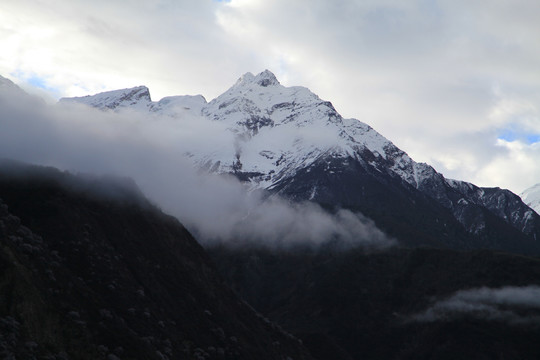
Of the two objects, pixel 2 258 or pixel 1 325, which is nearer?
pixel 1 325

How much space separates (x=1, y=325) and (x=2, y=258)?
2665cm

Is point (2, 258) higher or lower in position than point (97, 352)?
higher

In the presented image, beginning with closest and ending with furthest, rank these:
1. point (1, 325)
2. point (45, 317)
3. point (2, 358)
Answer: point (2, 358) < point (1, 325) < point (45, 317)

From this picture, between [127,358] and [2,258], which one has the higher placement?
[2,258]

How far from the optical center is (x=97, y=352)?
193875 millimetres

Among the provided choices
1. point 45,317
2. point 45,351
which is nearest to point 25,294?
point 45,317

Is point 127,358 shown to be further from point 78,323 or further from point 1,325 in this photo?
point 1,325

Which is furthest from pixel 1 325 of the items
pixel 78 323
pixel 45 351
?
pixel 78 323

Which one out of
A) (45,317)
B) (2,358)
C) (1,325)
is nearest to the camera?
(2,358)

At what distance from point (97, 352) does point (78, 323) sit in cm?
1008

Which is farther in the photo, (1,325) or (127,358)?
(127,358)

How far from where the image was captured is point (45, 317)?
626 ft

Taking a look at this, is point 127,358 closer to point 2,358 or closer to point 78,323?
point 78,323

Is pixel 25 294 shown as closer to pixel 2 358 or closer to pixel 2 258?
pixel 2 258
